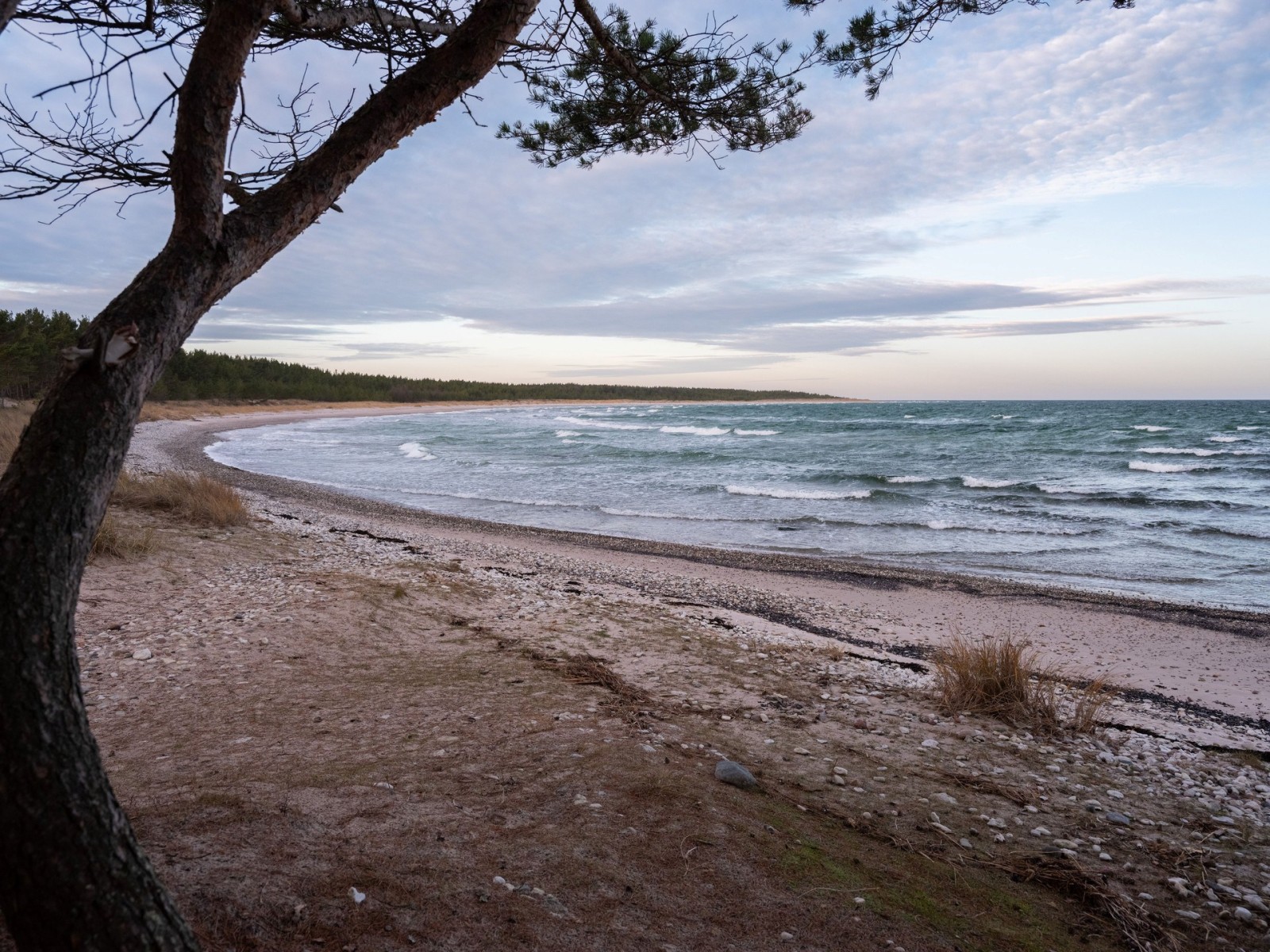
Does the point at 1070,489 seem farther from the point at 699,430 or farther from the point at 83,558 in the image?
the point at 699,430

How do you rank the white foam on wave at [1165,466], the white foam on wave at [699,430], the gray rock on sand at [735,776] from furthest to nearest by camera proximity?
the white foam on wave at [699,430] → the white foam on wave at [1165,466] → the gray rock on sand at [735,776]

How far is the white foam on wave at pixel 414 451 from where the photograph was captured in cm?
2961

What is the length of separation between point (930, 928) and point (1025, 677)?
3.17 meters

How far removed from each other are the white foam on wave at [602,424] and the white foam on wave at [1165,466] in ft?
105

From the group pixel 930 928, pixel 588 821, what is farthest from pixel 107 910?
pixel 930 928

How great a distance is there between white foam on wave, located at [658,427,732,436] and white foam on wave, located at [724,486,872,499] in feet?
88.6

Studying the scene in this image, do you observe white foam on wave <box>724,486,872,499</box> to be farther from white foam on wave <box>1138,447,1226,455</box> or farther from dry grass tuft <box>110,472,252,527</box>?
white foam on wave <box>1138,447,1226,455</box>

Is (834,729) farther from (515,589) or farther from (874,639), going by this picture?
(515,589)

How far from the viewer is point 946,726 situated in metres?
4.96

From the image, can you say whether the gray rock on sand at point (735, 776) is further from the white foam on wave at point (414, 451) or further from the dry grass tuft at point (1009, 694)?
the white foam on wave at point (414, 451)

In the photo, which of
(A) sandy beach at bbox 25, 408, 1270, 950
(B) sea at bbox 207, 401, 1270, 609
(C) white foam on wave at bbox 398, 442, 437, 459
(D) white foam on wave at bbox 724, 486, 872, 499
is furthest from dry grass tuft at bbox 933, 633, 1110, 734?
(C) white foam on wave at bbox 398, 442, 437, 459

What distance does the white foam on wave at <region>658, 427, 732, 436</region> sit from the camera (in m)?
48.9

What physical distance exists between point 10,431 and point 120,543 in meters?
11.7

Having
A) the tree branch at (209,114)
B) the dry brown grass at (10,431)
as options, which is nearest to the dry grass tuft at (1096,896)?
the tree branch at (209,114)
